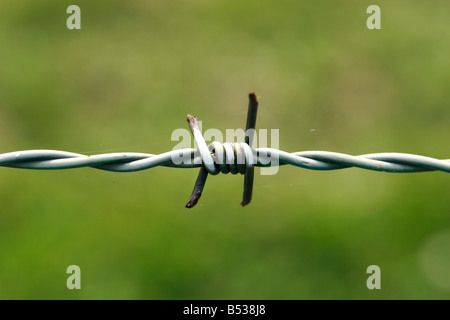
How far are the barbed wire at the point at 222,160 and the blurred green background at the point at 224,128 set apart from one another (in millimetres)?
1362

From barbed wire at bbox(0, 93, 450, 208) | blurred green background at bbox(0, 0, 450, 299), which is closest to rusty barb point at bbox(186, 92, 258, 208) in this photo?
barbed wire at bbox(0, 93, 450, 208)

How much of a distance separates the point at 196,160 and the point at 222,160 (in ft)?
0.26

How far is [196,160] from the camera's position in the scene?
1223mm

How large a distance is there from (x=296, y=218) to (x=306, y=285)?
1.35 ft

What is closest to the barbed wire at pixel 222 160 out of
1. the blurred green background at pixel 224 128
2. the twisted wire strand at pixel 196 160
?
the twisted wire strand at pixel 196 160

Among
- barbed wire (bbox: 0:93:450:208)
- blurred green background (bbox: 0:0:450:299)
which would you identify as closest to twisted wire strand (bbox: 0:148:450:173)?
barbed wire (bbox: 0:93:450:208)

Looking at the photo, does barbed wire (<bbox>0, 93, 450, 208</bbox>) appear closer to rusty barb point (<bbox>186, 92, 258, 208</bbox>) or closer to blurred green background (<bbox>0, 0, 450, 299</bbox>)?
rusty barb point (<bbox>186, 92, 258, 208</bbox>)

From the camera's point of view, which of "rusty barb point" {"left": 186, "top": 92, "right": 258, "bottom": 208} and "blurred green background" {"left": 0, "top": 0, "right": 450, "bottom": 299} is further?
"blurred green background" {"left": 0, "top": 0, "right": 450, "bottom": 299}

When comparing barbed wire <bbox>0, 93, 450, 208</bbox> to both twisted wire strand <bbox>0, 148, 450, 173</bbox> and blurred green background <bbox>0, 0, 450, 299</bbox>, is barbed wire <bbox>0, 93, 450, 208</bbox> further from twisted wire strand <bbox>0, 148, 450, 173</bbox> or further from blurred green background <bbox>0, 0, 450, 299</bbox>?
blurred green background <bbox>0, 0, 450, 299</bbox>

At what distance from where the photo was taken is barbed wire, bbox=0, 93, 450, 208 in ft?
3.86

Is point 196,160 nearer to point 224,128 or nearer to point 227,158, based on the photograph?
point 227,158

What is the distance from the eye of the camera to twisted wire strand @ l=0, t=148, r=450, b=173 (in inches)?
48.1

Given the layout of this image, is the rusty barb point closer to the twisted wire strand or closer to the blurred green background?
the twisted wire strand
